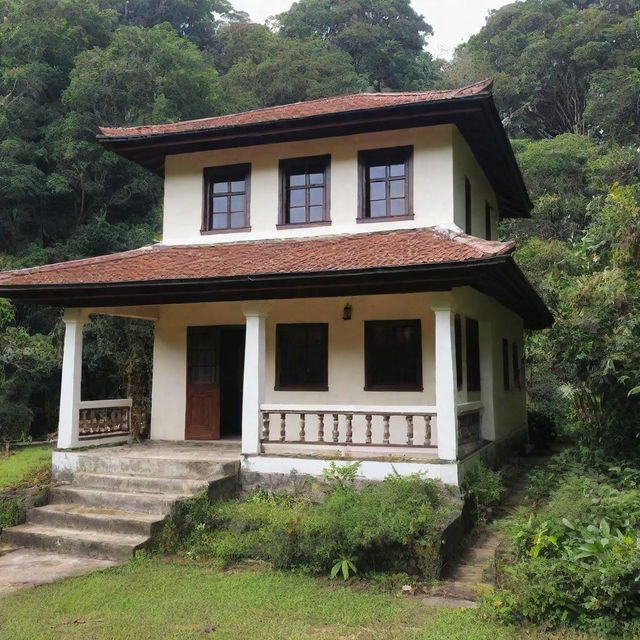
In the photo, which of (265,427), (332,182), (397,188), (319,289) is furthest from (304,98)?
(265,427)

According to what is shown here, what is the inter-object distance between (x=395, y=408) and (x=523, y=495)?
3.15 m

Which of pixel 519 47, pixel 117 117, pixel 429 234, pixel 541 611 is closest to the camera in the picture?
pixel 541 611

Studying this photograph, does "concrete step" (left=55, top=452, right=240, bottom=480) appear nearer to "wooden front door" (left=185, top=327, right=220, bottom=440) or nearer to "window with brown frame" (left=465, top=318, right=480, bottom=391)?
"wooden front door" (left=185, top=327, right=220, bottom=440)

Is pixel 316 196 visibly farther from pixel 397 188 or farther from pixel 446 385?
pixel 446 385

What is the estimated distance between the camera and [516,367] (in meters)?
15.7

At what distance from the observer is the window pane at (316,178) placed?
11.2m

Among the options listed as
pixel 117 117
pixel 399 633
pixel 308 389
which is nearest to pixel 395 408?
pixel 308 389

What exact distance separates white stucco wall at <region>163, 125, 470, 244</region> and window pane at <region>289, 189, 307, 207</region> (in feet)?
0.92

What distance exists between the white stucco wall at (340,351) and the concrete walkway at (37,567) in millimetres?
3272

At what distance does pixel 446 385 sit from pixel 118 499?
15.4 ft

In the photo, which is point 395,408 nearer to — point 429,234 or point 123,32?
point 429,234

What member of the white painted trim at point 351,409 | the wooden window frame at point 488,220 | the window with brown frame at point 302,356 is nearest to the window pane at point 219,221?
the window with brown frame at point 302,356

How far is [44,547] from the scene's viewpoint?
7723mm

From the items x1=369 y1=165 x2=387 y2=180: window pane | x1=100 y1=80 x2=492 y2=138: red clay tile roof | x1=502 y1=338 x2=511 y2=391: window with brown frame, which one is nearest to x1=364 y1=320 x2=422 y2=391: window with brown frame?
x1=369 y1=165 x2=387 y2=180: window pane
